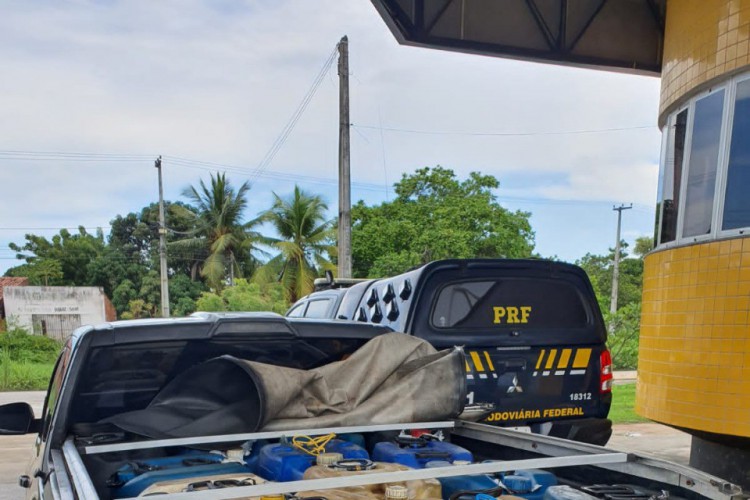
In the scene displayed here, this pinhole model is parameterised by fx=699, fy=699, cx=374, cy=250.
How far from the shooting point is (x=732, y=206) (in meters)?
6.00

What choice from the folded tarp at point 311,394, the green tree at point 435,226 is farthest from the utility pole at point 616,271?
the folded tarp at point 311,394

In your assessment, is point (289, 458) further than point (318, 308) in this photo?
No

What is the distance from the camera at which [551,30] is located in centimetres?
992

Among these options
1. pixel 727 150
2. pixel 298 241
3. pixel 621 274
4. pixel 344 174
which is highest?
pixel 727 150

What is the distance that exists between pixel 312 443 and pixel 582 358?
317 cm

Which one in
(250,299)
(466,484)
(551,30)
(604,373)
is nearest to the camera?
(466,484)

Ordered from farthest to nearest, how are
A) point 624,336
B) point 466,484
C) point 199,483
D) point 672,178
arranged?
point 624,336, point 672,178, point 466,484, point 199,483

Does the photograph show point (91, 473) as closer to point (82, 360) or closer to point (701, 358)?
point (82, 360)

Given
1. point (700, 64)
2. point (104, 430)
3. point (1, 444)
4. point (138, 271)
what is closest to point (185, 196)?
point (138, 271)

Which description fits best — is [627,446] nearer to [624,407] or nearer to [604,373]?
[624,407]

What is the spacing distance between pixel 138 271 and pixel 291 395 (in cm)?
3741

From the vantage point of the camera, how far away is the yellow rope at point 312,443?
8.96ft

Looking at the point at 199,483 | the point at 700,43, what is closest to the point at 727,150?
the point at 700,43

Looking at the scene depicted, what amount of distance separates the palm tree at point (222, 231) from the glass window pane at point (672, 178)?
25.2m
